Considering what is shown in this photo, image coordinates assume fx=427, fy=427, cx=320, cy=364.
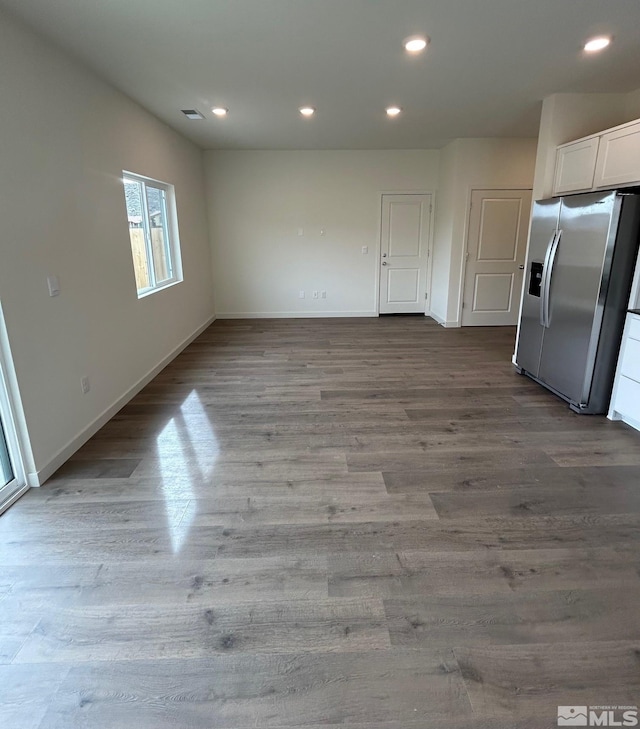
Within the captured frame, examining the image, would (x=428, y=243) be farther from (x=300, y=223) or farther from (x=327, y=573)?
(x=327, y=573)

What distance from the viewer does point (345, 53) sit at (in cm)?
302

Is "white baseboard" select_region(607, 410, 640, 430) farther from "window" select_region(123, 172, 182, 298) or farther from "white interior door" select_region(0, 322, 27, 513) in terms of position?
"window" select_region(123, 172, 182, 298)

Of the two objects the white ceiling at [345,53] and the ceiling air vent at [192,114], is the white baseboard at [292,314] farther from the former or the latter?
the ceiling air vent at [192,114]

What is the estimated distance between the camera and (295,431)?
3.24 meters

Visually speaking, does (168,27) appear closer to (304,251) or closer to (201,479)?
(201,479)

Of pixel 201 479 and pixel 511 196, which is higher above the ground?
pixel 511 196

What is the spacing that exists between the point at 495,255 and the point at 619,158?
116 inches

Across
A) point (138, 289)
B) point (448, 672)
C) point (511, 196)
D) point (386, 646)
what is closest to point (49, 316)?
point (138, 289)

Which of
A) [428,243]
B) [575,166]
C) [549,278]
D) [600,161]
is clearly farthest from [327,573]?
[428,243]

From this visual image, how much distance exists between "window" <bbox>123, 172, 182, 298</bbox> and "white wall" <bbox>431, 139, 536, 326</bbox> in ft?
12.7

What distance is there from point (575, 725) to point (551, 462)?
1704mm

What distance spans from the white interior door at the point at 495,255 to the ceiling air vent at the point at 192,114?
12.4 ft

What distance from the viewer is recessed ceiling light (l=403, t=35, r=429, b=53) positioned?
9.14 ft

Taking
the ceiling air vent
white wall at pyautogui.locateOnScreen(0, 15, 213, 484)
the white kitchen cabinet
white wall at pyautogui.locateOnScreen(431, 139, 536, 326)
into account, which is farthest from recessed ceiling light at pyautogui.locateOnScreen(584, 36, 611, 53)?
white wall at pyautogui.locateOnScreen(0, 15, 213, 484)
